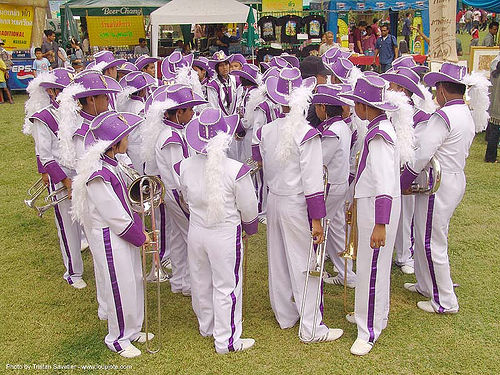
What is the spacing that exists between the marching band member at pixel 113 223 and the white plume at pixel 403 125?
215 centimetres

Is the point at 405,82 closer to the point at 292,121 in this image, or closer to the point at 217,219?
the point at 292,121

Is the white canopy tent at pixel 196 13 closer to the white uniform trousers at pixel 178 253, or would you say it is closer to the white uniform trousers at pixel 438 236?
the white uniform trousers at pixel 178 253

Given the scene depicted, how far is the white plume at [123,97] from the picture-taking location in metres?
6.65

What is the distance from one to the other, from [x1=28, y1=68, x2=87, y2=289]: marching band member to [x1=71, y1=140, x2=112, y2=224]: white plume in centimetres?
105

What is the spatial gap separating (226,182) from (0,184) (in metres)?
7.00

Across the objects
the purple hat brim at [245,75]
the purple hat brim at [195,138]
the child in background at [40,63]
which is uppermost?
the child in background at [40,63]

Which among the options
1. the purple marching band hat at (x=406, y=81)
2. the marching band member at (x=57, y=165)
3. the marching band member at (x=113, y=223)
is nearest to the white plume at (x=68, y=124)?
the marching band member at (x=57, y=165)

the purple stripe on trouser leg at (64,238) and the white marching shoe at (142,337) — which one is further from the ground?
the purple stripe on trouser leg at (64,238)

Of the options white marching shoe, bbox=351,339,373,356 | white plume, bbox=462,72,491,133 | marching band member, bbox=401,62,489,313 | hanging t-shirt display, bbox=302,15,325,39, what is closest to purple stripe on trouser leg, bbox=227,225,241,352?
white marching shoe, bbox=351,339,373,356

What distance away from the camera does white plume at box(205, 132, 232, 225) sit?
Result: 3934 mm

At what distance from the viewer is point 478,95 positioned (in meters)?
5.08

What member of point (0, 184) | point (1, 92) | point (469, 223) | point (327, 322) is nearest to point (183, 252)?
point (327, 322)

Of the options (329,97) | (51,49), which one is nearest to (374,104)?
(329,97)

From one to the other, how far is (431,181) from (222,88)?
4349 mm
